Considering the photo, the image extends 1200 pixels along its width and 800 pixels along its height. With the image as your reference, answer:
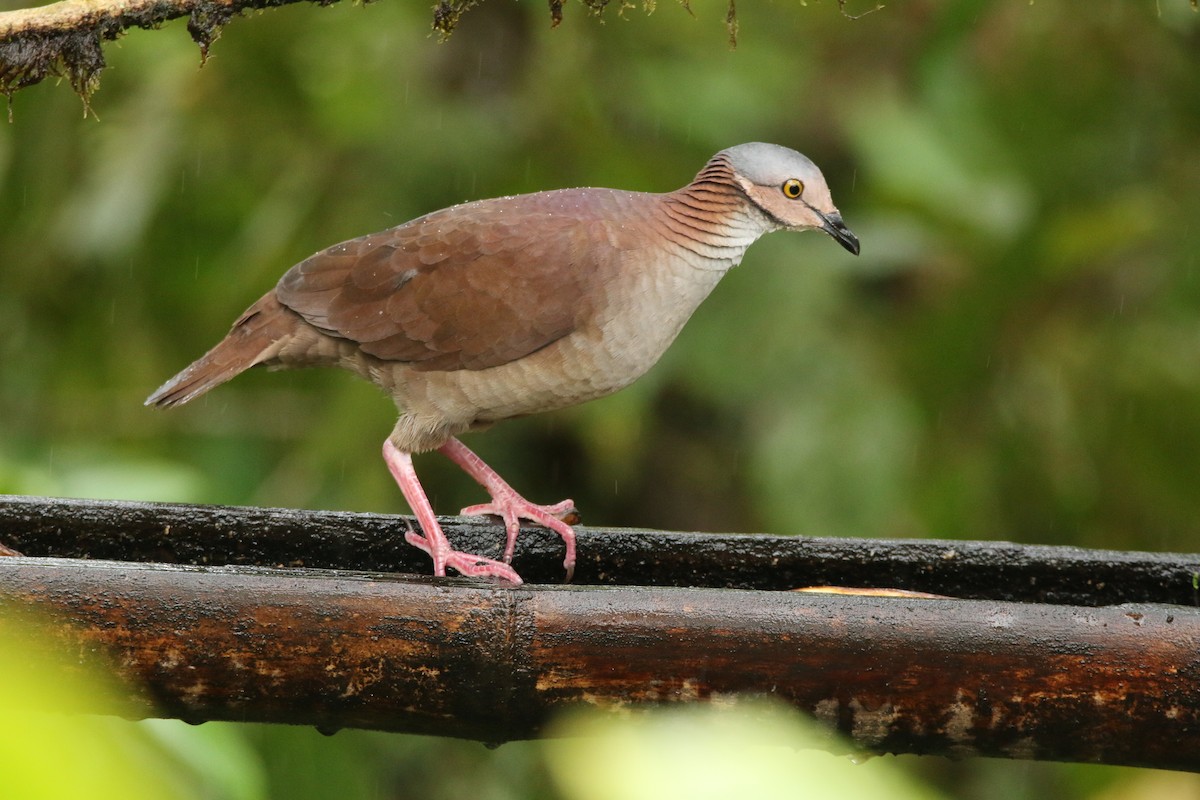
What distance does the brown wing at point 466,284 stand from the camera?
3811mm

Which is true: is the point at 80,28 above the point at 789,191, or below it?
above

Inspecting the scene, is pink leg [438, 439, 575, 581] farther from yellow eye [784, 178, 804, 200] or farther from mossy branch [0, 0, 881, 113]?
mossy branch [0, 0, 881, 113]

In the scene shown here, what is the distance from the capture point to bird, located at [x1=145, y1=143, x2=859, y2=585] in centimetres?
380

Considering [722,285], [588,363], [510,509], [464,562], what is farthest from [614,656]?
[722,285]

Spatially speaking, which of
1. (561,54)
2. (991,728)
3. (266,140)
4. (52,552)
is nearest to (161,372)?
(266,140)

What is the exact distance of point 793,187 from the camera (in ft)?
12.5

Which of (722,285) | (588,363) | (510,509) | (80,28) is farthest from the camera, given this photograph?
(722,285)

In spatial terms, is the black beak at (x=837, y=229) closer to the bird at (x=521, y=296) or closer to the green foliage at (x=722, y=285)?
the bird at (x=521, y=296)

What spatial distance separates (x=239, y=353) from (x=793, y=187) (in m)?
1.66

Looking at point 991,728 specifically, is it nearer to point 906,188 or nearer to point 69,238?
point 906,188

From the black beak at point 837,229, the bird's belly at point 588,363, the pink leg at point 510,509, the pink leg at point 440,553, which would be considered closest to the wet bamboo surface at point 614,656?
the pink leg at point 440,553

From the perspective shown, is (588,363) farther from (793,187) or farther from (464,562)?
(793,187)

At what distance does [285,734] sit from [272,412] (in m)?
2.49

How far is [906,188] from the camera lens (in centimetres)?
634
